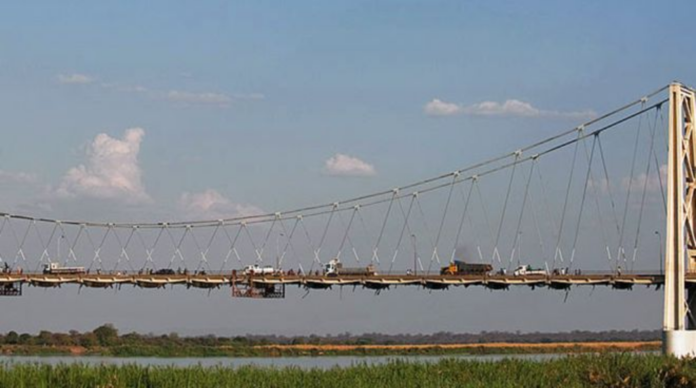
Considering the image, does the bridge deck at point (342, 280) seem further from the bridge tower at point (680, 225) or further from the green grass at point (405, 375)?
the green grass at point (405, 375)

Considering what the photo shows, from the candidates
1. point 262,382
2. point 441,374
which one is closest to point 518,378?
point 441,374

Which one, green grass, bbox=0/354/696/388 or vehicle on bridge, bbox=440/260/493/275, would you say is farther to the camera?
vehicle on bridge, bbox=440/260/493/275

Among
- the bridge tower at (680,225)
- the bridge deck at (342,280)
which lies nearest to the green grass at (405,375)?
the bridge tower at (680,225)

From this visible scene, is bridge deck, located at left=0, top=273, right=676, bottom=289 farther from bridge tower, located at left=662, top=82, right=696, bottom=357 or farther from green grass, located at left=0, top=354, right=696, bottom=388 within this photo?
green grass, located at left=0, top=354, right=696, bottom=388

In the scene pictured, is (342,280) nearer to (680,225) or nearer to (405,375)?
(680,225)

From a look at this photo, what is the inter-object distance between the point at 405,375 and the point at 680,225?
24.7 m

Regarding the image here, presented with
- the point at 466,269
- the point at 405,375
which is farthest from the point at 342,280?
the point at 405,375

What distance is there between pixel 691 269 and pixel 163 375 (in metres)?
37.6

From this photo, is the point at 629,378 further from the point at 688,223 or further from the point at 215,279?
the point at 215,279

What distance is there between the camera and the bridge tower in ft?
233

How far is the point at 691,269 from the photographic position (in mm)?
75250

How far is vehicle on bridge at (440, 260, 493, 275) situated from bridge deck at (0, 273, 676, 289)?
294 centimetres

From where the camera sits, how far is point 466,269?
89.5 meters

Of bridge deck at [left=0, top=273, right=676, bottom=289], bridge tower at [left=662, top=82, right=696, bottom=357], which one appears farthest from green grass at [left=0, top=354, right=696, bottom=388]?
bridge deck at [left=0, top=273, right=676, bottom=289]
